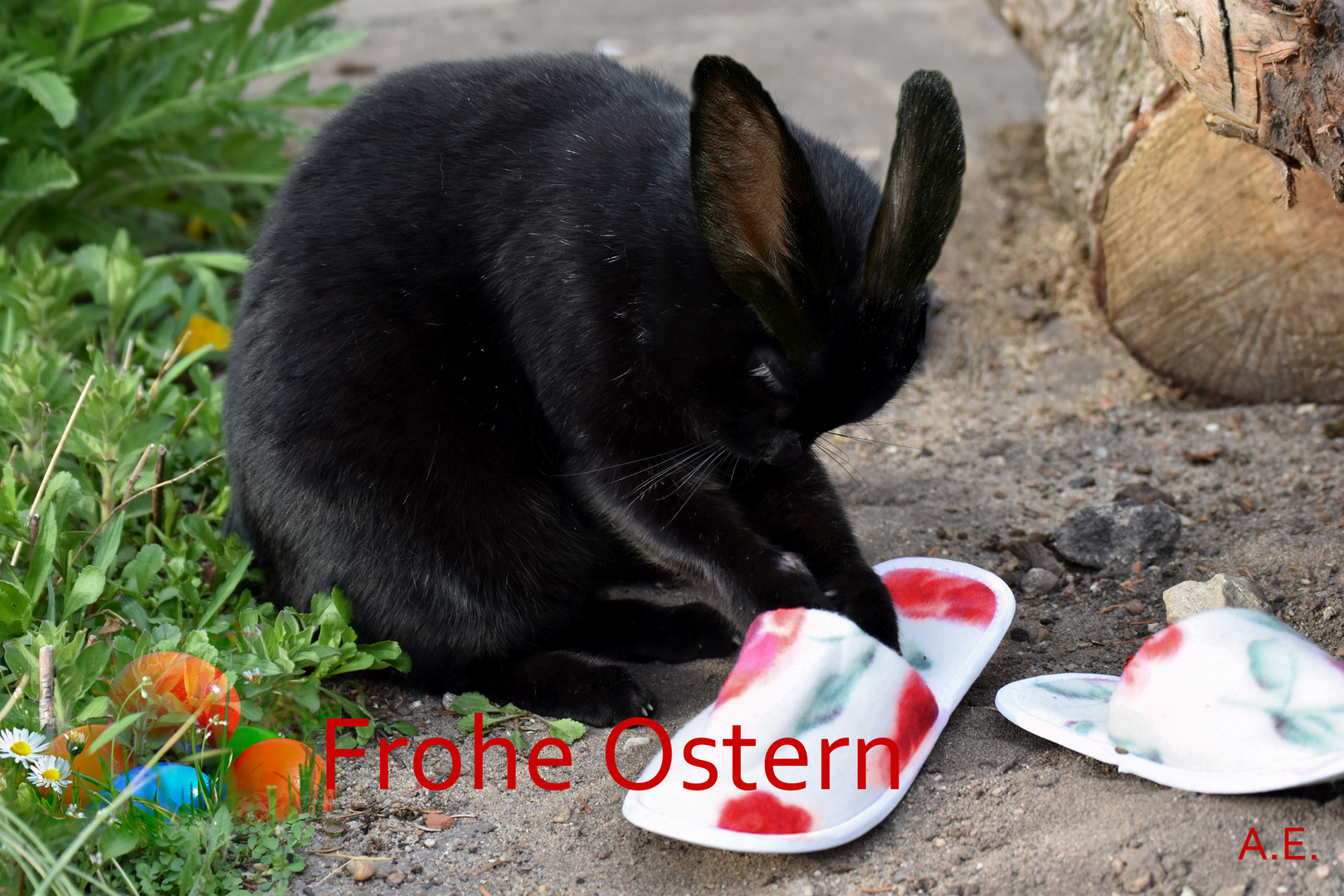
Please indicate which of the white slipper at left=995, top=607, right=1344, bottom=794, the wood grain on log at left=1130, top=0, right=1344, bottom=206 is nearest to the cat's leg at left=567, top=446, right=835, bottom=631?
the white slipper at left=995, top=607, right=1344, bottom=794

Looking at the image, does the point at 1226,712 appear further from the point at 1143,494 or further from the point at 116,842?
the point at 116,842

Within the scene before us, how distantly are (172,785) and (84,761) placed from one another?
13 centimetres

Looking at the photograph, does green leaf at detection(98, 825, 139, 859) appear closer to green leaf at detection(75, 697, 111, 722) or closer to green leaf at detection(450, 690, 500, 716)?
green leaf at detection(75, 697, 111, 722)

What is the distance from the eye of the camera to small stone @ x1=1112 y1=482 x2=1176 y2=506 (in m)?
2.64

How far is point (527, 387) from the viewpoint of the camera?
7.08 feet

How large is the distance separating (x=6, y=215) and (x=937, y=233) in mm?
2662

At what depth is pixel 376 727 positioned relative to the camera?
2.14m

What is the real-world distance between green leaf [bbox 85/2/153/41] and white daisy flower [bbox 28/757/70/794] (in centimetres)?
217

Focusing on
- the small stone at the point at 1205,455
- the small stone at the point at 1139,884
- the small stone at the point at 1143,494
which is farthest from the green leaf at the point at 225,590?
the small stone at the point at 1205,455

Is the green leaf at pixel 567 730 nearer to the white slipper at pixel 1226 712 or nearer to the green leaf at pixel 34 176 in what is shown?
the white slipper at pixel 1226 712

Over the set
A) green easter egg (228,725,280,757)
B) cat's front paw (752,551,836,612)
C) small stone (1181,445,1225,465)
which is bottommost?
green easter egg (228,725,280,757)

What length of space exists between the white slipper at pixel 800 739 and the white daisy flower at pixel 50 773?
2.58ft

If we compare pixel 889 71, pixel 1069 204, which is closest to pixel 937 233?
pixel 1069 204

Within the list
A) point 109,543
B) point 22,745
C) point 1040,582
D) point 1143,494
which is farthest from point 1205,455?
point 22,745
